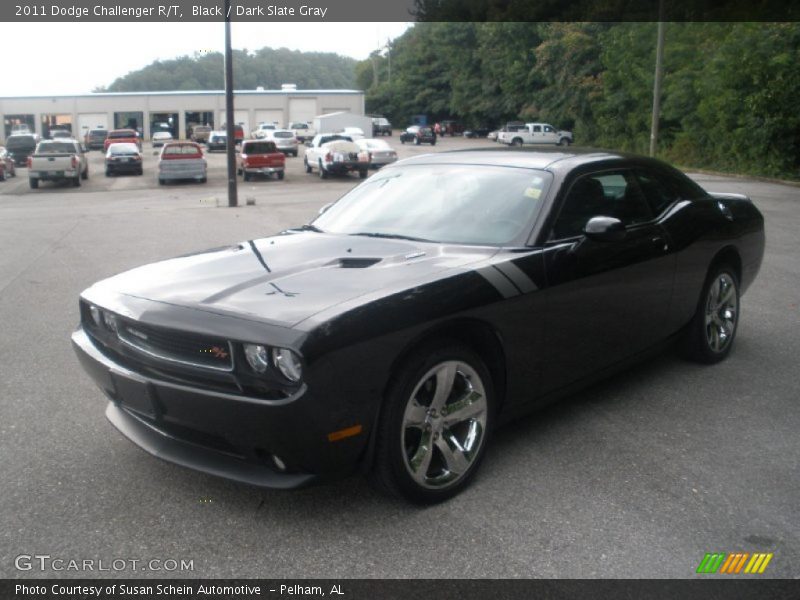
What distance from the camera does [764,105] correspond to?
3089 cm

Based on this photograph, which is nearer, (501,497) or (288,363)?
(288,363)

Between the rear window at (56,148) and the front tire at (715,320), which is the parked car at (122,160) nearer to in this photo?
the rear window at (56,148)

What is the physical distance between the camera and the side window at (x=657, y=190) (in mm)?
5336

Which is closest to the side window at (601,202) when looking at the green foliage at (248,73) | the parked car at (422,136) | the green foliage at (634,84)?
the green foliage at (634,84)

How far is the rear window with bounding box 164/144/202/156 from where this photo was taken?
31.6 metres

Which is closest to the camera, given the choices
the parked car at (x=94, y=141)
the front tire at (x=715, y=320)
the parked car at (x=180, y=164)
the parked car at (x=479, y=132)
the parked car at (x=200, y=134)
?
the front tire at (x=715, y=320)

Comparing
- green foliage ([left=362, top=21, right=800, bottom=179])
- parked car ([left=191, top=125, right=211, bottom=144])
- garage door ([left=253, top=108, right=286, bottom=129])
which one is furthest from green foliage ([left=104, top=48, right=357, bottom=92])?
green foliage ([left=362, top=21, right=800, bottom=179])

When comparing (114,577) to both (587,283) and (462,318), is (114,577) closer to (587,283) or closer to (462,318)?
(462,318)

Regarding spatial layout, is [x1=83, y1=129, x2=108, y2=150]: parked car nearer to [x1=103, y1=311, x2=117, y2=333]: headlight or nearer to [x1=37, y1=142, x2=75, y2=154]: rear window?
[x1=37, y1=142, x2=75, y2=154]: rear window

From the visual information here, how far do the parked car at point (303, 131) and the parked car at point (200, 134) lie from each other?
7.41m

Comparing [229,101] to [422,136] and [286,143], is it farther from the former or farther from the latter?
[422,136]

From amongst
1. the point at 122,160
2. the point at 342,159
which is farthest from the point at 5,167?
the point at 342,159

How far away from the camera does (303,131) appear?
2793 inches

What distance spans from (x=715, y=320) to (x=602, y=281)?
1.76 meters
